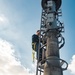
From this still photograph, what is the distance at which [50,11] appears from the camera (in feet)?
131

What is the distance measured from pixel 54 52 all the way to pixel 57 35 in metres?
3.96

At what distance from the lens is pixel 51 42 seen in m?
35.3

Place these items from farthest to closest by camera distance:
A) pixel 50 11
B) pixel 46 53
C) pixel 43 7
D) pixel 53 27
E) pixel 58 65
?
1. pixel 43 7
2. pixel 50 11
3. pixel 53 27
4. pixel 46 53
5. pixel 58 65

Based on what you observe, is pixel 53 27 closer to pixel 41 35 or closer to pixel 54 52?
pixel 41 35

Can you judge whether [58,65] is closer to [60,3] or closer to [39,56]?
[39,56]

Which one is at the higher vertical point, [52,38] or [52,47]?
[52,38]

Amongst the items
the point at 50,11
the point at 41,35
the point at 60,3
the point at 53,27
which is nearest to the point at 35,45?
the point at 41,35

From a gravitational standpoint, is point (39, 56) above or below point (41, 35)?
below

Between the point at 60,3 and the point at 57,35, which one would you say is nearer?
the point at 57,35

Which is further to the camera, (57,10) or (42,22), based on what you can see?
(57,10)

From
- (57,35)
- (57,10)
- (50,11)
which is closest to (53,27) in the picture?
(57,35)

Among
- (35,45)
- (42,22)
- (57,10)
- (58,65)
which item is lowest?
(58,65)

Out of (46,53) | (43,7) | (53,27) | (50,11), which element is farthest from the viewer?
(43,7)

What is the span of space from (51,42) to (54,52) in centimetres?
193
